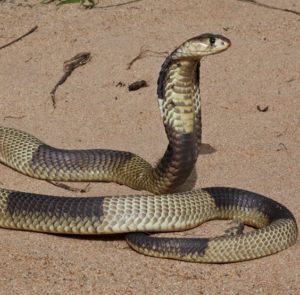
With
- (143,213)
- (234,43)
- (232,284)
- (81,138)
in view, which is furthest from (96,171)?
(234,43)

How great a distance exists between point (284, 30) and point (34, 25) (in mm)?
2696

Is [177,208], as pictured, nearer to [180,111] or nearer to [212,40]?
[180,111]

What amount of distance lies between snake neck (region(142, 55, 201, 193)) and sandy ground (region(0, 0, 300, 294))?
1.71 ft

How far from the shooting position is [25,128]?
8.14 meters

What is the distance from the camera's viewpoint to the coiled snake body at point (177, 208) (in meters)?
5.68

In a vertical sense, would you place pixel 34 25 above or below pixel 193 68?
below

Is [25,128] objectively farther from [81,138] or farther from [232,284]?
[232,284]

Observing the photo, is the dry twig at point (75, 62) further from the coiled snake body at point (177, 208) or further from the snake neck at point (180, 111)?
the snake neck at point (180, 111)

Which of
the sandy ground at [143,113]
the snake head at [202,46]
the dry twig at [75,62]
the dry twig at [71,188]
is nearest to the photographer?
the sandy ground at [143,113]

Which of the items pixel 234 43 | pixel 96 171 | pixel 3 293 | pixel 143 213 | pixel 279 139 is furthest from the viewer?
pixel 234 43

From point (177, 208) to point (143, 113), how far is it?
234 centimetres

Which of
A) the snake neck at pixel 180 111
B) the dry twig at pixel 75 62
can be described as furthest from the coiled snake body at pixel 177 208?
the dry twig at pixel 75 62

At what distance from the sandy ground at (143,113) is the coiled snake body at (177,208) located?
Answer: 0.09m

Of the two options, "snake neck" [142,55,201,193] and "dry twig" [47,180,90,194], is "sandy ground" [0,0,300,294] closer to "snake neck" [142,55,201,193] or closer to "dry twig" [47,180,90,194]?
"dry twig" [47,180,90,194]
